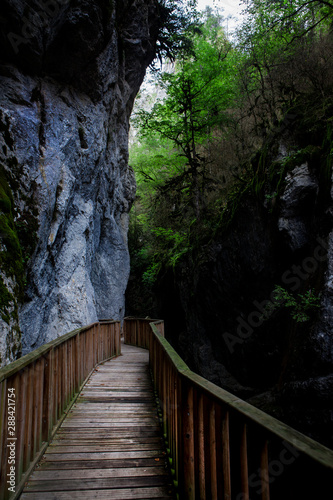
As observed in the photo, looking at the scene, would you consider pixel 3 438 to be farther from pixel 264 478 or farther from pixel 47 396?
pixel 264 478

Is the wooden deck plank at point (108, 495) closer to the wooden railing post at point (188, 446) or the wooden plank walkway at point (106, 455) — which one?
the wooden plank walkway at point (106, 455)

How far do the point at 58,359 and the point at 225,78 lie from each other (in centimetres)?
1564

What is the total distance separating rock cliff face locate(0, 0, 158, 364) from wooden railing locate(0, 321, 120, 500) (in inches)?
29.1

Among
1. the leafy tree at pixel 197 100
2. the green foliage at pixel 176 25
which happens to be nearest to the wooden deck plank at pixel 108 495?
the leafy tree at pixel 197 100

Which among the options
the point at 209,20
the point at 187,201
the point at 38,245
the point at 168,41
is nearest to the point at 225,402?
the point at 38,245

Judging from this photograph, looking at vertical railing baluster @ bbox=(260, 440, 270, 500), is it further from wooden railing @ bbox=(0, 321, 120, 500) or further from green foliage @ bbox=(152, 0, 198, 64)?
green foliage @ bbox=(152, 0, 198, 64)

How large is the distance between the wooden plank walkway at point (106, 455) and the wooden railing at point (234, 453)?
36 cm

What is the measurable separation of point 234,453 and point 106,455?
7.63 ft

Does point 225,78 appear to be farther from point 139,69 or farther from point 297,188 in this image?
point 297,188

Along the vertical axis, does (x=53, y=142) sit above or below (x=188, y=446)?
above

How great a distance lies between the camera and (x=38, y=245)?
711cm

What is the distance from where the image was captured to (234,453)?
6.17ft

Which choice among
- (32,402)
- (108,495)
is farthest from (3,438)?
(108,495)

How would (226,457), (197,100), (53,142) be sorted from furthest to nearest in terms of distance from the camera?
(197,100) < (53,142) < (226,457)
